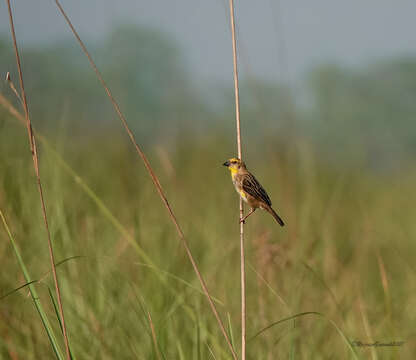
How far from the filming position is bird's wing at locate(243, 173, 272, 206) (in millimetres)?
2113

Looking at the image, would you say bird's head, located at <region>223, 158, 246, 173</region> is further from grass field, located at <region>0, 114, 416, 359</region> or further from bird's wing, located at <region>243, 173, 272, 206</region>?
grass field, located at <region>0, 114, 416, 359</region>

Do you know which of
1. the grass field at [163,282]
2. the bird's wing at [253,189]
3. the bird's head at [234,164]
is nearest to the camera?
the bird's head at [234,164]

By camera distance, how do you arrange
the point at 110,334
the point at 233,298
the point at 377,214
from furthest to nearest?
the point at 377,214 → the point at 233,298 → the point at 110,334

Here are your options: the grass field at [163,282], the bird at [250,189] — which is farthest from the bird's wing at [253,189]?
the grass field at [163,282]

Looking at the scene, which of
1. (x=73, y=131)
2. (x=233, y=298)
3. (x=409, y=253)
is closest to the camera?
(x=233, y=298)

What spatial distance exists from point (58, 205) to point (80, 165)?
110 inches

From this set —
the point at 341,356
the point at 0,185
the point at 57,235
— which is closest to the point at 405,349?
the point at 341,356

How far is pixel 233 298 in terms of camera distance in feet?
11.8

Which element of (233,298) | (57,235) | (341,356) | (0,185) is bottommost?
(341,356)

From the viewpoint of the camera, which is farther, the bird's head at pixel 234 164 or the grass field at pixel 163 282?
the grass field at pixel 163 282

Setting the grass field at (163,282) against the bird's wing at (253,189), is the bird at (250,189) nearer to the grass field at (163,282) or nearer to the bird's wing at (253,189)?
the bird's wing at (253,189)

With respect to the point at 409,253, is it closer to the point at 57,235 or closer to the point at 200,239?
the point at 200,239

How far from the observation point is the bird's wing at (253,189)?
211 centimetres

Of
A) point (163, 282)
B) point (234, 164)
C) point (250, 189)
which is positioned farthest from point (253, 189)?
point (163, 282)
